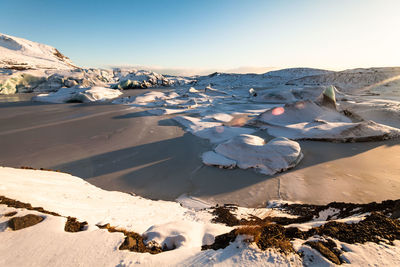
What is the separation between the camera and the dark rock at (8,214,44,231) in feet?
3.98

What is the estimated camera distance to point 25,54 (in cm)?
4197

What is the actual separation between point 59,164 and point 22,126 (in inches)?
218

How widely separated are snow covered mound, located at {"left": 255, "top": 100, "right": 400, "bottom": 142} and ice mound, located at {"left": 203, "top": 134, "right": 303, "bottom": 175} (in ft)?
6.26

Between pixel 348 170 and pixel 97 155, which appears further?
pixel 97 155

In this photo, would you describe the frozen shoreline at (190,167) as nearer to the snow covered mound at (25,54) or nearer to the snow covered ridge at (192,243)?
the snow covered ridge at (192,243)

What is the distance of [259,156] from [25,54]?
2412 inches

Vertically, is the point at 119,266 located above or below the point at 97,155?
above

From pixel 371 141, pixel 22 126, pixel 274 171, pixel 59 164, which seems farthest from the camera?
pixel 22 126

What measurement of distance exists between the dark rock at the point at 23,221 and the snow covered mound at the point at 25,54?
1800 inches

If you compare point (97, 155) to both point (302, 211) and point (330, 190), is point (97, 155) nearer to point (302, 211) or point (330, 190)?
point (302, 211)

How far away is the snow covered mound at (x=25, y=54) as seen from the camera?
113ft

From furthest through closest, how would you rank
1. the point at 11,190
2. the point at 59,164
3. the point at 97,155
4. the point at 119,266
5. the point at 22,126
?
1. the point at 22,126
2. the point at 97,155
3. the point at 59,164
4. the point at 11,190
5. the point at 119,266

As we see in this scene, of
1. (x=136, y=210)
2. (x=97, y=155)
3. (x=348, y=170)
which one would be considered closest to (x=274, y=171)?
(x=348, y=170)

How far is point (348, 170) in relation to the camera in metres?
3.77
